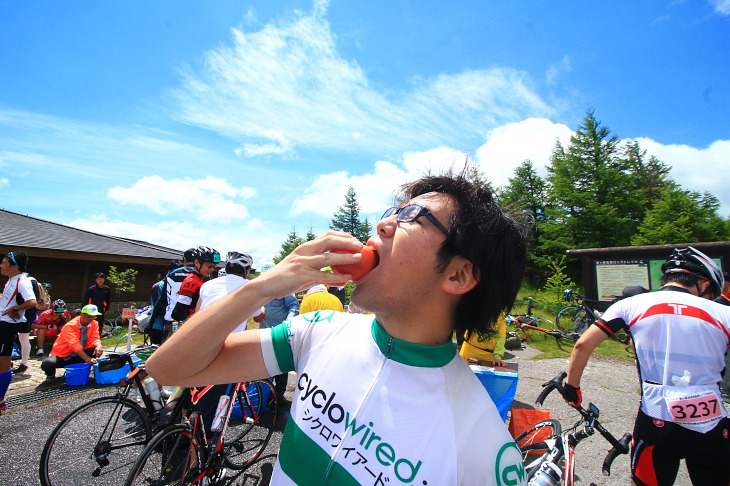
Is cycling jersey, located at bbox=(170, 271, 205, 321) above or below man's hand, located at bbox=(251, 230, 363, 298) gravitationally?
below

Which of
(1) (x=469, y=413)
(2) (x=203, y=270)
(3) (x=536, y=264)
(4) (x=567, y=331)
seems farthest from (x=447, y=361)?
(3) (x=536, y=264)

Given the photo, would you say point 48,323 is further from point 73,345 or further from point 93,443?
point 93,443

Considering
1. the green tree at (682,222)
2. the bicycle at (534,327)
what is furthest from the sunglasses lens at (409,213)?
the green tree at (682,222)

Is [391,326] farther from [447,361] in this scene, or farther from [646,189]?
[646,189]

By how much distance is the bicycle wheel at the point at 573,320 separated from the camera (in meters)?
11.2

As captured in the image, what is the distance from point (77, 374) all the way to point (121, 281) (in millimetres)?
9546

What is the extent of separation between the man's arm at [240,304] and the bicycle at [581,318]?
11.9 m

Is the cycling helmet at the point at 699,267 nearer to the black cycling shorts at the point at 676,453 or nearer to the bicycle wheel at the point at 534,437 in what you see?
the black cycling shorts at the point at 676,453

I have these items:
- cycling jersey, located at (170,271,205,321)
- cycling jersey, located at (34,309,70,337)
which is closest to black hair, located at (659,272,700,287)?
cycling jersey, located at (170,271,205,321)

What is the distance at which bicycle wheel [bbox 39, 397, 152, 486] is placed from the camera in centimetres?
347

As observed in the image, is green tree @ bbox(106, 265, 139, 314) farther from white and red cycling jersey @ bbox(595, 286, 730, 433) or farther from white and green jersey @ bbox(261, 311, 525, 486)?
white and red cycling jersey @ bbox(595, 286, 730, 433)

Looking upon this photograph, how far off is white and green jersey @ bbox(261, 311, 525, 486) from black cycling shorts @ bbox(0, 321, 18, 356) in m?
6.12

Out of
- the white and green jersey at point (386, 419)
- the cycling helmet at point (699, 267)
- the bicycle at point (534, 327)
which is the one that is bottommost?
the bicycle at point (534, 327)

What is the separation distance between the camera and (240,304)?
126 cm
